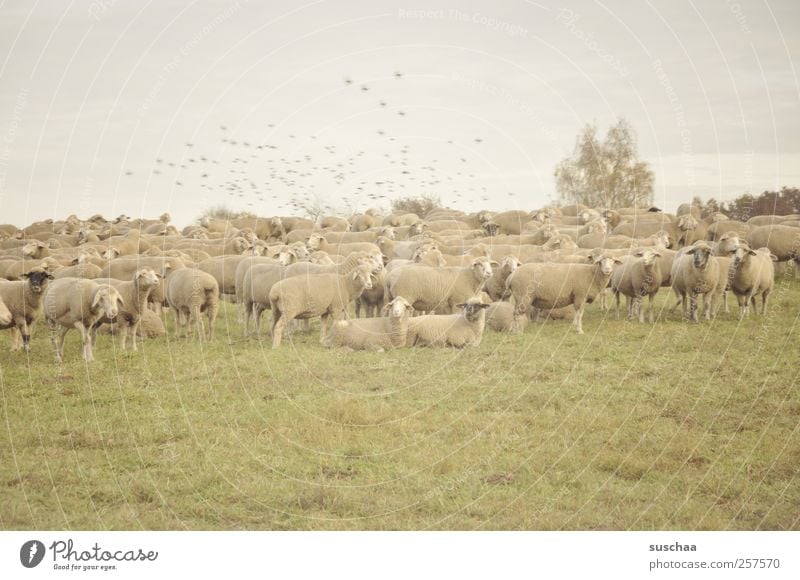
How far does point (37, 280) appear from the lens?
51.5 feet

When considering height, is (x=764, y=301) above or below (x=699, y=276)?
below

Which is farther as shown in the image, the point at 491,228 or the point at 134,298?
the point at 491,228

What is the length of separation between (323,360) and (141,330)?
4.61 meters

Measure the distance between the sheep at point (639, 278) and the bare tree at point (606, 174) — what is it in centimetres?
1874

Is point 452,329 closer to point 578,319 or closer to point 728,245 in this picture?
A: point 578,319

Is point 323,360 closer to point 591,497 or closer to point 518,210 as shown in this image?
point 591,497

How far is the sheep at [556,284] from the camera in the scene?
1780cm

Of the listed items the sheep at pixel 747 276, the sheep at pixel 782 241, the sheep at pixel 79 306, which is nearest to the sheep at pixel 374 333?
the sheep at pixel 79 306

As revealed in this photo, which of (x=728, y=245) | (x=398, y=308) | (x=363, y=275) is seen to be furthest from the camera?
(x=728, y=245)

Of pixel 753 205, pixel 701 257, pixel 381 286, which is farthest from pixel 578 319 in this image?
pixel 753 205

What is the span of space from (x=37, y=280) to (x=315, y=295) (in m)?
5.28

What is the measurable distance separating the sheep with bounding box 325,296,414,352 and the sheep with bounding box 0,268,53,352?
18.3 feet

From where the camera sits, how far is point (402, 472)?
9039 mm

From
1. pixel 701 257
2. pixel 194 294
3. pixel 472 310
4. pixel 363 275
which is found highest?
pixel 701 257
